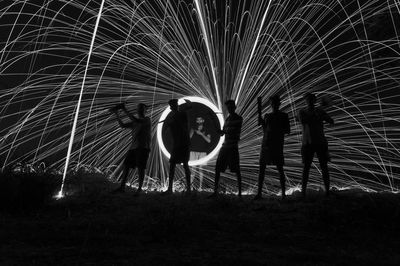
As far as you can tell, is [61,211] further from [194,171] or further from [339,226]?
[194,171]

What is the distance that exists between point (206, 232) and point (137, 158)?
376 cm

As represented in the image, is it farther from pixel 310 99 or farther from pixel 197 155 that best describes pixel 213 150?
pixel 310 99

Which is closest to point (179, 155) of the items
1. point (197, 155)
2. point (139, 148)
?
point (139, 148)

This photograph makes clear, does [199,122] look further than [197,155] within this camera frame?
No

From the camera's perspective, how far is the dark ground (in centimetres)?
538

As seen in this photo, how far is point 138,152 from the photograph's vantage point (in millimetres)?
10055

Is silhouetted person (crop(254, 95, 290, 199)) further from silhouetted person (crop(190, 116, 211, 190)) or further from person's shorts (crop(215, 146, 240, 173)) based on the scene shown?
silhouetted person (crop(190, 116, 211, 190))

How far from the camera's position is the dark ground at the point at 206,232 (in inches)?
212

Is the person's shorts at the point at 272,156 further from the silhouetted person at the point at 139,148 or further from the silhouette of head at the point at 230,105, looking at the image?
the silhouetted person at the point at 139,148

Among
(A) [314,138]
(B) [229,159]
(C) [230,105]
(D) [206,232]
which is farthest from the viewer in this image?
(C) [230,105]

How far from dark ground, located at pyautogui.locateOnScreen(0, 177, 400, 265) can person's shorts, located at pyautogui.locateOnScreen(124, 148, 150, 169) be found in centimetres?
102

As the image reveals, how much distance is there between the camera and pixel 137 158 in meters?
10.0

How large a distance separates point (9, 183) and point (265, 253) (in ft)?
15.8

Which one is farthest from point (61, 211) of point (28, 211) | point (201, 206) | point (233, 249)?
point (233, 249)
